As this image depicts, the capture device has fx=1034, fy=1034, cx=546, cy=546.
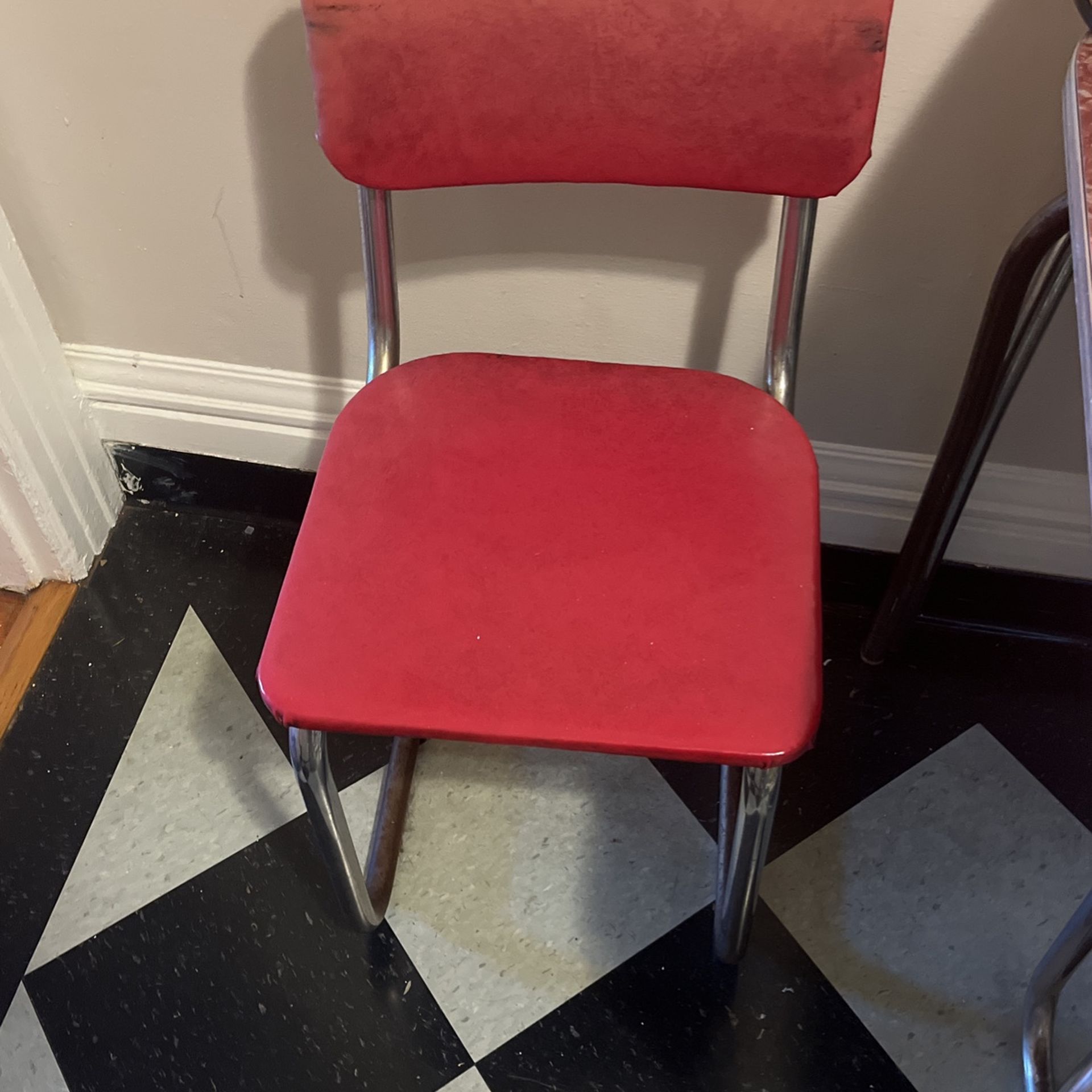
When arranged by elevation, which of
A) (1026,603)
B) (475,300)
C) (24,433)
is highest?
(475,300)

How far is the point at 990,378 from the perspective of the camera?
0.84 m

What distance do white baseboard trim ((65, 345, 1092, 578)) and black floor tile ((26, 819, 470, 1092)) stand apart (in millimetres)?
493

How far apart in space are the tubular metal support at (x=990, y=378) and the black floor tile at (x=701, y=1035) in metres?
0.39

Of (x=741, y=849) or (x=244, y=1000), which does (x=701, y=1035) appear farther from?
(x=244, y=1000)

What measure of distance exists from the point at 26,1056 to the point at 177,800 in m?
0.26

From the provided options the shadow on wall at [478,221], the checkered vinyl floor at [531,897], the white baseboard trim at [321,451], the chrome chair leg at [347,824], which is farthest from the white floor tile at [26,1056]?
the shadow on wall at [478,221]

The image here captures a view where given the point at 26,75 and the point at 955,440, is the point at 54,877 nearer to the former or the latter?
the point at 26,75

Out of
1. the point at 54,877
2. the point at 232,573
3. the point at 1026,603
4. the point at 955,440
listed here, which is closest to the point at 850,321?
the point at 955,440

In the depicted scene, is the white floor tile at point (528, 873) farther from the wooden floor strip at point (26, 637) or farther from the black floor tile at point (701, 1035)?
the wooden floor strip at point (26, 637)

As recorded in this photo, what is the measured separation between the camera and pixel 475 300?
1.01 metres

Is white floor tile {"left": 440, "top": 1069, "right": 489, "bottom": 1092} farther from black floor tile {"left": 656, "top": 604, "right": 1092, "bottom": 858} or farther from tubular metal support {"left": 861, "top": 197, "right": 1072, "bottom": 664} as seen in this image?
tubular metal support {"left": 861, "top": 197, "right": 1072, "bottom": 664}

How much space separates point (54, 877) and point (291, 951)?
255 mm

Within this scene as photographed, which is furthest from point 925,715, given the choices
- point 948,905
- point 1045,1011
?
point 1045,1011

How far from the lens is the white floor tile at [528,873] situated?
95cm
